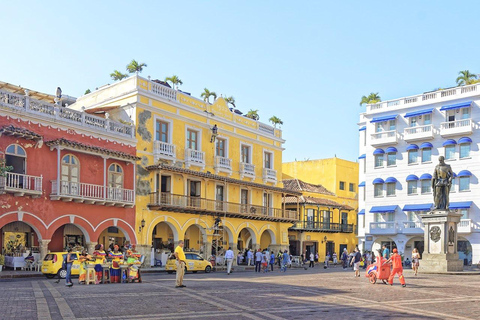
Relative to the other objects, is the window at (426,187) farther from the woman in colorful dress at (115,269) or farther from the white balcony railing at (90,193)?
the woman in colorful dress at (115,269)

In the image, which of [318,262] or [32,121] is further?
[318,262]

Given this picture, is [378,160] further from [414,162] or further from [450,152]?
[450,152]

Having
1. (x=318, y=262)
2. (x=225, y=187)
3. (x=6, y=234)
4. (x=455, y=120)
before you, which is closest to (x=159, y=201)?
(x=225, y=187)

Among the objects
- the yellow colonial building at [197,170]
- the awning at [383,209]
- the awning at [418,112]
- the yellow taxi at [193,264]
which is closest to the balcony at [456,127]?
the awning at [418,112]

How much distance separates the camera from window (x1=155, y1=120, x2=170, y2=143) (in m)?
36.2

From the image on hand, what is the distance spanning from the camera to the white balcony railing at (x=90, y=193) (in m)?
29.2

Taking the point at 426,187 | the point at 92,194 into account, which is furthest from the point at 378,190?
the point at 92,194

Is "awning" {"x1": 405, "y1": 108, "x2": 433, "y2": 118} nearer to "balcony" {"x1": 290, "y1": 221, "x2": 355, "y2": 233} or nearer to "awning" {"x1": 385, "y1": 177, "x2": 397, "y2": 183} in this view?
"awning" {"x1": 385, "y1": 177, "x2": 397, "y2": 183}

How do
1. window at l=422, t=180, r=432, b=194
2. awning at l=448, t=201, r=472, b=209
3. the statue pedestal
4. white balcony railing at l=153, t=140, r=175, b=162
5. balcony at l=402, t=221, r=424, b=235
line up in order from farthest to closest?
window at l=422, t=180, r=432, b=194
balcony at l=402, t=221, r=424, b=235
awning at l=448, t=201, r=472, b=209
white balcony railing at l=153, t=140, r=175, b=162
the statue pedestal

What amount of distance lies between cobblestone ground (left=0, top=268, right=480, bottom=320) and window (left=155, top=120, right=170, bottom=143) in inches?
718

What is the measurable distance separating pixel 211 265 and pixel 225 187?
8.14 metres

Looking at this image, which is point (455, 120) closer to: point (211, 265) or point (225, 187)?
point (225, 187)

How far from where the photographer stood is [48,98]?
34.7m

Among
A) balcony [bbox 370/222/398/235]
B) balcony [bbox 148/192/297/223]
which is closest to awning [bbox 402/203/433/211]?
balcony [bbox 370/222/398/235]
